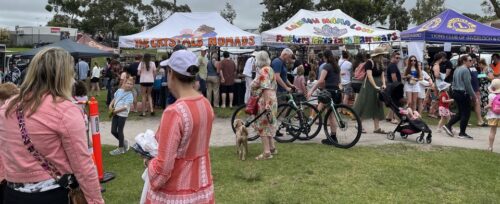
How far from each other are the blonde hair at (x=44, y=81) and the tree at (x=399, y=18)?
69.1 m

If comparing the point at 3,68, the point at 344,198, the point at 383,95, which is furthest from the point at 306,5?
the point at 344,198

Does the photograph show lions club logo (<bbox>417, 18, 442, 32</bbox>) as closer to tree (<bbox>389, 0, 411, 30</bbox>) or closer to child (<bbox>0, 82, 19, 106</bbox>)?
child (<bbox>0, 82, 19, 106</bbox>)

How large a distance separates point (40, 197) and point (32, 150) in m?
0.27

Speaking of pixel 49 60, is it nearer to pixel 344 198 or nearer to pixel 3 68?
pixel 344 198

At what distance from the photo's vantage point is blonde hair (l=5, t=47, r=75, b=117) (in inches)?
103

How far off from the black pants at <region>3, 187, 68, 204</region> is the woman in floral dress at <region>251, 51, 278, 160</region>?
185 inches

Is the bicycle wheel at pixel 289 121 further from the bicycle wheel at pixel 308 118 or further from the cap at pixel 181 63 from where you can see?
Result: the cap at pixel 181 63

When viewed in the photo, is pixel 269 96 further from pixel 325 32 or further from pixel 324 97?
pixel 325 32

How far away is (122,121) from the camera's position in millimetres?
7738

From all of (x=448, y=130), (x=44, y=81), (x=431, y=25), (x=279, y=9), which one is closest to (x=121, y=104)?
(x=44, y=81)

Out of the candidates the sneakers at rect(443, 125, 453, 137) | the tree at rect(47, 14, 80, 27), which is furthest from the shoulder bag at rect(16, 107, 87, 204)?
the tree at rect(47, 14, 80, 27)

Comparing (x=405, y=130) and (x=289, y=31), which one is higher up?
(x=289, y=31)

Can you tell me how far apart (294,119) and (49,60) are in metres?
6.13

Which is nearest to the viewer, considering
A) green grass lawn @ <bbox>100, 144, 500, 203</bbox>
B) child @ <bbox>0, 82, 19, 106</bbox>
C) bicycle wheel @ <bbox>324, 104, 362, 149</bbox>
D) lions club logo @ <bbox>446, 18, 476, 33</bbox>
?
child @ <bbox>0, 82, 19, 106</bbox>
